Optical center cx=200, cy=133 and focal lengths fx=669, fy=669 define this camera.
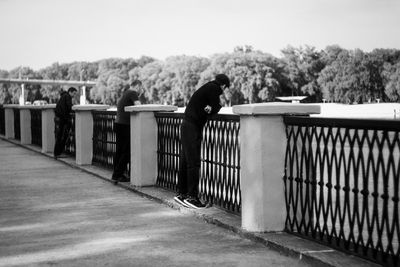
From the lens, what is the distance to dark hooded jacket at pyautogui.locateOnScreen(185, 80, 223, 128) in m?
8.52

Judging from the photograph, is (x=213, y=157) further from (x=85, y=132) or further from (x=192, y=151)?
(x=85, y=132)

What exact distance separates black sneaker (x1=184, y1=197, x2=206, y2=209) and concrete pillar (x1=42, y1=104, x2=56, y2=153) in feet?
40.4

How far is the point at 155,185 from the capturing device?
1141 centimetres

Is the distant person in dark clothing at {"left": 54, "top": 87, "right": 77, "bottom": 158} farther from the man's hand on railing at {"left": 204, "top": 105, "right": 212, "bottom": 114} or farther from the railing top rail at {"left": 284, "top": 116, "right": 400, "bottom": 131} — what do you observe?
the railing top rail at {"left": 284, "top": 116, "right": 400, "bottom": 131}

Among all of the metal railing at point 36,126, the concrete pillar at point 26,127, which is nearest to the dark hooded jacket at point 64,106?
the metal railing at point 36,126

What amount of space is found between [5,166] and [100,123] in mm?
2734

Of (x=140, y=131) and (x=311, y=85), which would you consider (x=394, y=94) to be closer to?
(x=311, y=85)

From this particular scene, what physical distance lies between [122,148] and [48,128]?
29.1 feet

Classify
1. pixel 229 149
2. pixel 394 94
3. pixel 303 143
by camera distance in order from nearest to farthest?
1. pixel 303 143
2. pixel 229 149
3. pixel 394 94

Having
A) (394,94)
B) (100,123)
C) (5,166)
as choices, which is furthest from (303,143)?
(394,94)

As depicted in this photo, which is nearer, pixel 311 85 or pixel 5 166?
pixel 5 166

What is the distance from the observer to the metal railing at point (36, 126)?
22828 mm

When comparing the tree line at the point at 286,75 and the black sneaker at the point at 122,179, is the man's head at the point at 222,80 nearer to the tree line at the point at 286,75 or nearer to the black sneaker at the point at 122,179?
the black sneaker at the point at 122,179

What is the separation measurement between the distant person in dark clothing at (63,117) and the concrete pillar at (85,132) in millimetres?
1834
